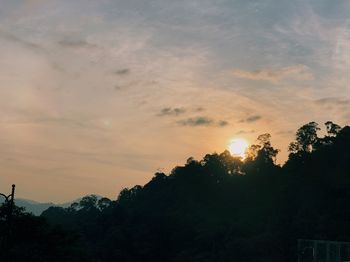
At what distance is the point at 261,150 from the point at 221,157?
15661mm

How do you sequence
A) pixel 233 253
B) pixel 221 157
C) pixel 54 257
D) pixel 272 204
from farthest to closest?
1. pixel 221 157
2. pixel 272 204
3. pixel 233 253
4. pixel 54 257

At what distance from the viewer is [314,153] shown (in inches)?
5202

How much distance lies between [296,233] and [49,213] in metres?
108

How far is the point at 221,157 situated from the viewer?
166 metres

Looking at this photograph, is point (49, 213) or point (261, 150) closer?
point (261, 150)

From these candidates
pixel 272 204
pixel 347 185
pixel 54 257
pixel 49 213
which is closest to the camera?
pixel 54 257

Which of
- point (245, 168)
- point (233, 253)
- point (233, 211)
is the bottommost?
point (233, 253)

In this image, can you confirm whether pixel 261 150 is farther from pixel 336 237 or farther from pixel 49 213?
pixel 49 213

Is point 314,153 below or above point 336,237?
above

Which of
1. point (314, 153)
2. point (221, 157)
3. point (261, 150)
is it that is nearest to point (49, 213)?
point (221, 157)

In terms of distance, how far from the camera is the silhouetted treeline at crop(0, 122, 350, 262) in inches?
3880

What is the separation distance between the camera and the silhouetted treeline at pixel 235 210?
98.6 metres

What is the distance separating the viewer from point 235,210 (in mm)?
136875

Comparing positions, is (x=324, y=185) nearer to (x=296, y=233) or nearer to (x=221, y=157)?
(x=296, y=233)
